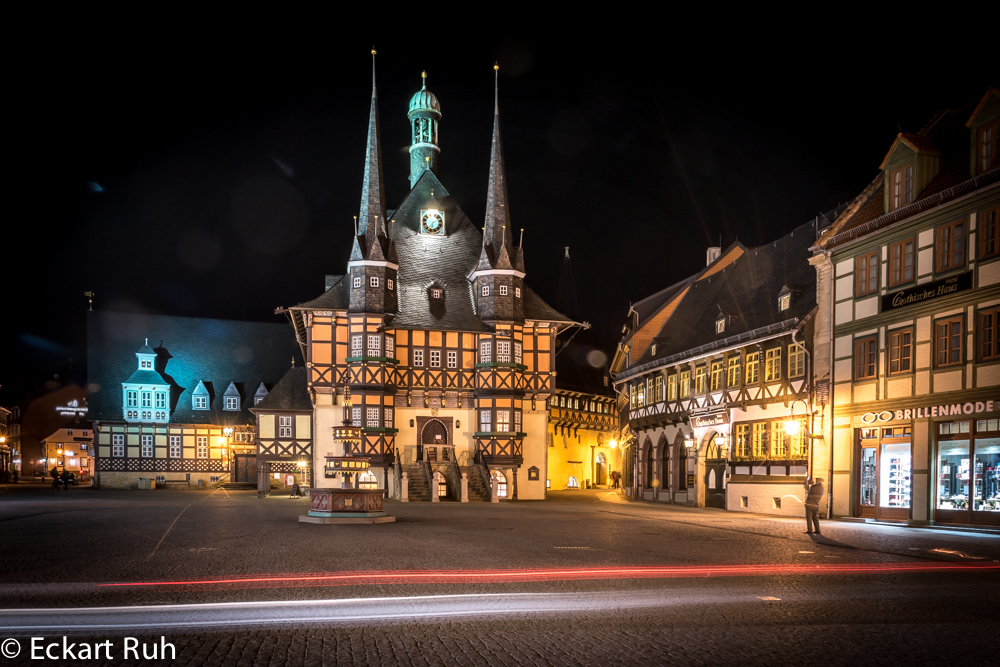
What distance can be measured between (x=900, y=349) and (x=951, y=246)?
11.2 feet

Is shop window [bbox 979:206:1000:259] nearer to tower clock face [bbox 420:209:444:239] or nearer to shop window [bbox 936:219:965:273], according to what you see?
shop window [bbox 936:219:965:273]

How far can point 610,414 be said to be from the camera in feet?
263

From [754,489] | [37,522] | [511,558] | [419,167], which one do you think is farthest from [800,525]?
[419,167]

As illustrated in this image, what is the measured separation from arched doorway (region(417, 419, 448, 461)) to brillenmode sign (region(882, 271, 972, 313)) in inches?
1002

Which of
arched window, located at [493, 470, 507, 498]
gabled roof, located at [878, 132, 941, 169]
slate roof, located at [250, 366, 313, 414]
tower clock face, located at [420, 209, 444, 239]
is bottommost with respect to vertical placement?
arched window, located at [493, 470, 507, 498]

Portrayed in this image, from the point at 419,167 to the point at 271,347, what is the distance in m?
23.1

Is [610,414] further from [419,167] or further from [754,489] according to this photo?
[754,489]

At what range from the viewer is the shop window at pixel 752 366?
32.4 metres

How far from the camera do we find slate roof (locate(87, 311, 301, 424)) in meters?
64.2

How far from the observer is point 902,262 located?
2555 cm

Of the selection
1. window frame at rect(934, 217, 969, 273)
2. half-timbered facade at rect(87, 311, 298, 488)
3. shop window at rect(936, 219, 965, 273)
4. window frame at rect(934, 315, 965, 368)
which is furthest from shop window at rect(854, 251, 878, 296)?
half-timbered facade at rect(87, 311, 298, 488)

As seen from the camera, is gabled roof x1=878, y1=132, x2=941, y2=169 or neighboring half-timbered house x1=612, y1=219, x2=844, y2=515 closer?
gabled roof x1=878, y1=132, x2=941, y2=169

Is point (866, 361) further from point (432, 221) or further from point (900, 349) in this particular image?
point (432, 221)

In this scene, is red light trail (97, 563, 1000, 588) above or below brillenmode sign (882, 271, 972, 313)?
below
